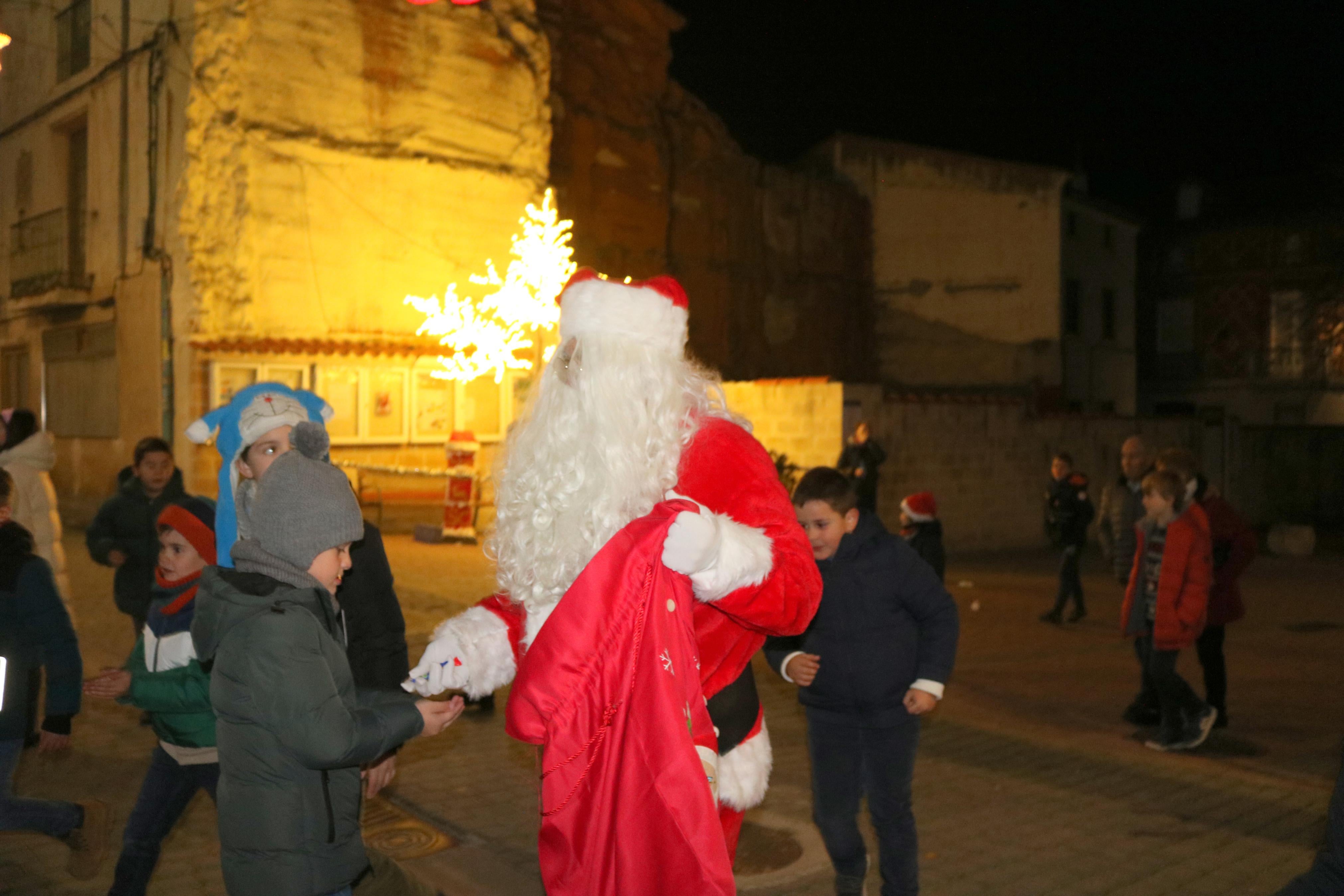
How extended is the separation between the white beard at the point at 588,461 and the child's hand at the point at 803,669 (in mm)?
1324

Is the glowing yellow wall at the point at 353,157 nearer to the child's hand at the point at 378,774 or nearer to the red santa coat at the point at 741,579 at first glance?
the child's hand at the point at 378,774

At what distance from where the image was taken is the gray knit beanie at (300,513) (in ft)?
8.68

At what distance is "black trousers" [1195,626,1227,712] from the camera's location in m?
6.95

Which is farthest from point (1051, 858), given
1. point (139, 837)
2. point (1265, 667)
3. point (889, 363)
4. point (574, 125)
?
point (889, 363)

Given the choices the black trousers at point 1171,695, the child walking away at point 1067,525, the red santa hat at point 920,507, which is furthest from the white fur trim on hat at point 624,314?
the child walking away at point 1067,525

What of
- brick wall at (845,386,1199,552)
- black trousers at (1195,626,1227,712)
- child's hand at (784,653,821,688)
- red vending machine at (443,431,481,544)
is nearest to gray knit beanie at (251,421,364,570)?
child's hand at (784,653,821,688)

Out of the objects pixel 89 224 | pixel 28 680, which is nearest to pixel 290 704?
pixel 28 680

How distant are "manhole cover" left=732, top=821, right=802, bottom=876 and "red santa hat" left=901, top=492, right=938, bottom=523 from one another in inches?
93.0

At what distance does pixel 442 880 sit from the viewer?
4492 millimetres

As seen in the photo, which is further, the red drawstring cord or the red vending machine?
the red vending machine

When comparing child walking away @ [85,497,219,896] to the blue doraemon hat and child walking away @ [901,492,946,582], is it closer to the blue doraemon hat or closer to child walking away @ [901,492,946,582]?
the blue doraemon hat

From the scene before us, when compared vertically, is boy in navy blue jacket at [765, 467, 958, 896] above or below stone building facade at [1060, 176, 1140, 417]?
below

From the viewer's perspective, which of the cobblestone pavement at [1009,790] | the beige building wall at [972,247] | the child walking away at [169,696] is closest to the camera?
the child walking away at [169,696]

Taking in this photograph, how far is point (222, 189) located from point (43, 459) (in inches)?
420
